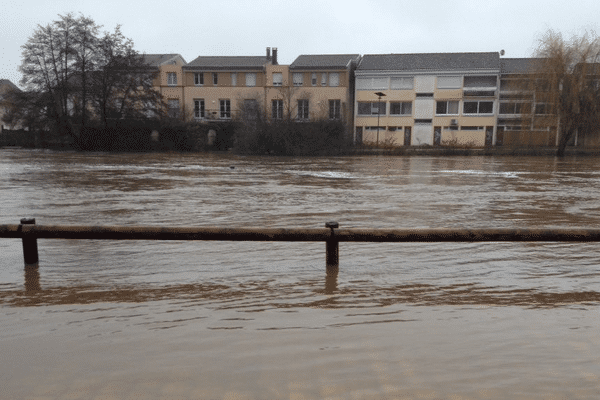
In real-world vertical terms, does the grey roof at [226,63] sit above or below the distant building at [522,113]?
above

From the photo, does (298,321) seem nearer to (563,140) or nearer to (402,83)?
(563,140)

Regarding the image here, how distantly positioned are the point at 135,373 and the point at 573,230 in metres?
3.72

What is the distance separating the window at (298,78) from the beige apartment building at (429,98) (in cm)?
582

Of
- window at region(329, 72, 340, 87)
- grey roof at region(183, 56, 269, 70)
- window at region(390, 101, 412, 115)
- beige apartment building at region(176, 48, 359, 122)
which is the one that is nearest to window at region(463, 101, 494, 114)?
window at region(390, 101, 412, 115)

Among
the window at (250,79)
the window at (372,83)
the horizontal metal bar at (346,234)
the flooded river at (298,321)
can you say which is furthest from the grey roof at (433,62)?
the horizontal metal bar at (346,234)

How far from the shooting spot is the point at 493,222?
8703 millimetres

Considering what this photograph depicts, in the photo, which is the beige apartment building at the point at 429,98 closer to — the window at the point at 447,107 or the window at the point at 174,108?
the window at the point at 447,107

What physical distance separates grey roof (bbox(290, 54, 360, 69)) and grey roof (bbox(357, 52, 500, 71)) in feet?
5.27

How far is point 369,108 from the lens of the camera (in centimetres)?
5738

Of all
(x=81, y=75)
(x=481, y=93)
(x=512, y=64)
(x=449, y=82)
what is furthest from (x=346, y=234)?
(x=512, y=64)

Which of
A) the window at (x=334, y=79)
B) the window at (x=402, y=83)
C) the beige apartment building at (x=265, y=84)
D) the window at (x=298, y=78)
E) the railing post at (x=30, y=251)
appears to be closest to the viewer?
the railing post at (x=30, y=251)

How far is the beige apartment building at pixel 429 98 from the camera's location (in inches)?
2175

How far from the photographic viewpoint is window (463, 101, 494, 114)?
182 ft

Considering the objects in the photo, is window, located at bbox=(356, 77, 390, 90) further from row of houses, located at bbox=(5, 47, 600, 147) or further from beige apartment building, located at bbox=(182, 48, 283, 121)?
beige apartment building, located at bbox=(182, 48, 283, 121)
